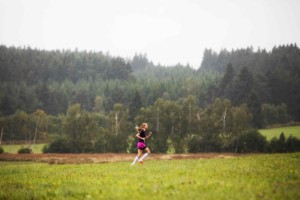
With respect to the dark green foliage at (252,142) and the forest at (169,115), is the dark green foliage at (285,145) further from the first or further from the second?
the dark green foliage at (252,142)

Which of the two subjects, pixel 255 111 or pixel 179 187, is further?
pixel 255 111

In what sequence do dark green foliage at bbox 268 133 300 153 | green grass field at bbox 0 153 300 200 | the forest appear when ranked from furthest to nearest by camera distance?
1. the forest
2. dark green foliage at bbox 268 133 300 153
3. green grass field at bbox 0 153 300 200

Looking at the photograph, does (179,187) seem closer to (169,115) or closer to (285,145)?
(285,145)

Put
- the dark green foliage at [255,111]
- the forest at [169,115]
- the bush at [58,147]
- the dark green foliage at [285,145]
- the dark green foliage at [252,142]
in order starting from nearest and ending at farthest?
the dark green foliage at [285,145] → the dark green foliage at [252,142] → the forest at [169,115] → the bush at [58,147] → the dark green foliage at [255,111]

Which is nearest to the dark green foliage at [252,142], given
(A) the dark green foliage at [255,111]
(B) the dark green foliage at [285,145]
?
(B) the dark green foliage at [285,145]

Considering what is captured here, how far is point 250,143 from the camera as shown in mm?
64188

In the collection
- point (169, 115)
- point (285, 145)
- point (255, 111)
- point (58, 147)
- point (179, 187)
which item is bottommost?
point (58, 147)

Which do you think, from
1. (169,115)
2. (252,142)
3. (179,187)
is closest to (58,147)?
(169,115)

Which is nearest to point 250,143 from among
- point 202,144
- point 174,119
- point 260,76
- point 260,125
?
point 202,144

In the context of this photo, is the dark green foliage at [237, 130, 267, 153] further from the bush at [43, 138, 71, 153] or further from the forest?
the bush at [43, 138, 71, 153]

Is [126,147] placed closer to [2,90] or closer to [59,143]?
[59,143]

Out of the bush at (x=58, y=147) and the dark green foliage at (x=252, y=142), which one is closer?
the dark green foliage at (x=252, y=142)

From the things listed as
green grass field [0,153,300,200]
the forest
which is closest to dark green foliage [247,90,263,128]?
the forest

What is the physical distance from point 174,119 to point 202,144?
38.0 ft
